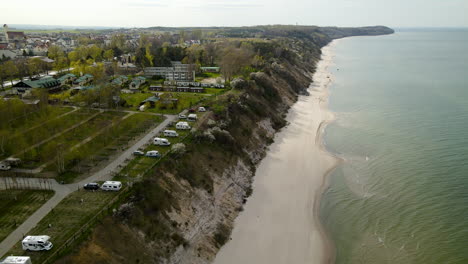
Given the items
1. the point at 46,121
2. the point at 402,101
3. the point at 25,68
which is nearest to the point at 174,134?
the point at 46,121

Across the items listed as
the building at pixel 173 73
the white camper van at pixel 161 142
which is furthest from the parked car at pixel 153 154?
the building at pixel 173 73

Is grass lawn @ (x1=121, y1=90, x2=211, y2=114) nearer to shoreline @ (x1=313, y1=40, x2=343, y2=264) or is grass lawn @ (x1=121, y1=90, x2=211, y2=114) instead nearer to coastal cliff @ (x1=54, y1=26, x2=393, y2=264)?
coastal cliff @ (x1=54, y1=26, x2=393, y2=264)

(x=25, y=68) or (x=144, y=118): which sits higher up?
(x=25, y=68)

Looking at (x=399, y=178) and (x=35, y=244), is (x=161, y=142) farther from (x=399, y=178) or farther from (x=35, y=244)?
(x=399, y=178)

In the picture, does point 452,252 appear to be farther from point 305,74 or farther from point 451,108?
point 305,74

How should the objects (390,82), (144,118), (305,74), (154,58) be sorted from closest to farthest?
(144,118) → (154,58) → (390,82) → (305,74)

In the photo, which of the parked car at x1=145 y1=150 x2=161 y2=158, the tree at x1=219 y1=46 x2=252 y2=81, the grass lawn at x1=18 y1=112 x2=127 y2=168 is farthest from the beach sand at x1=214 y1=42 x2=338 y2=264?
the tree at x1=219 y1=46 x2=252 y2=81
